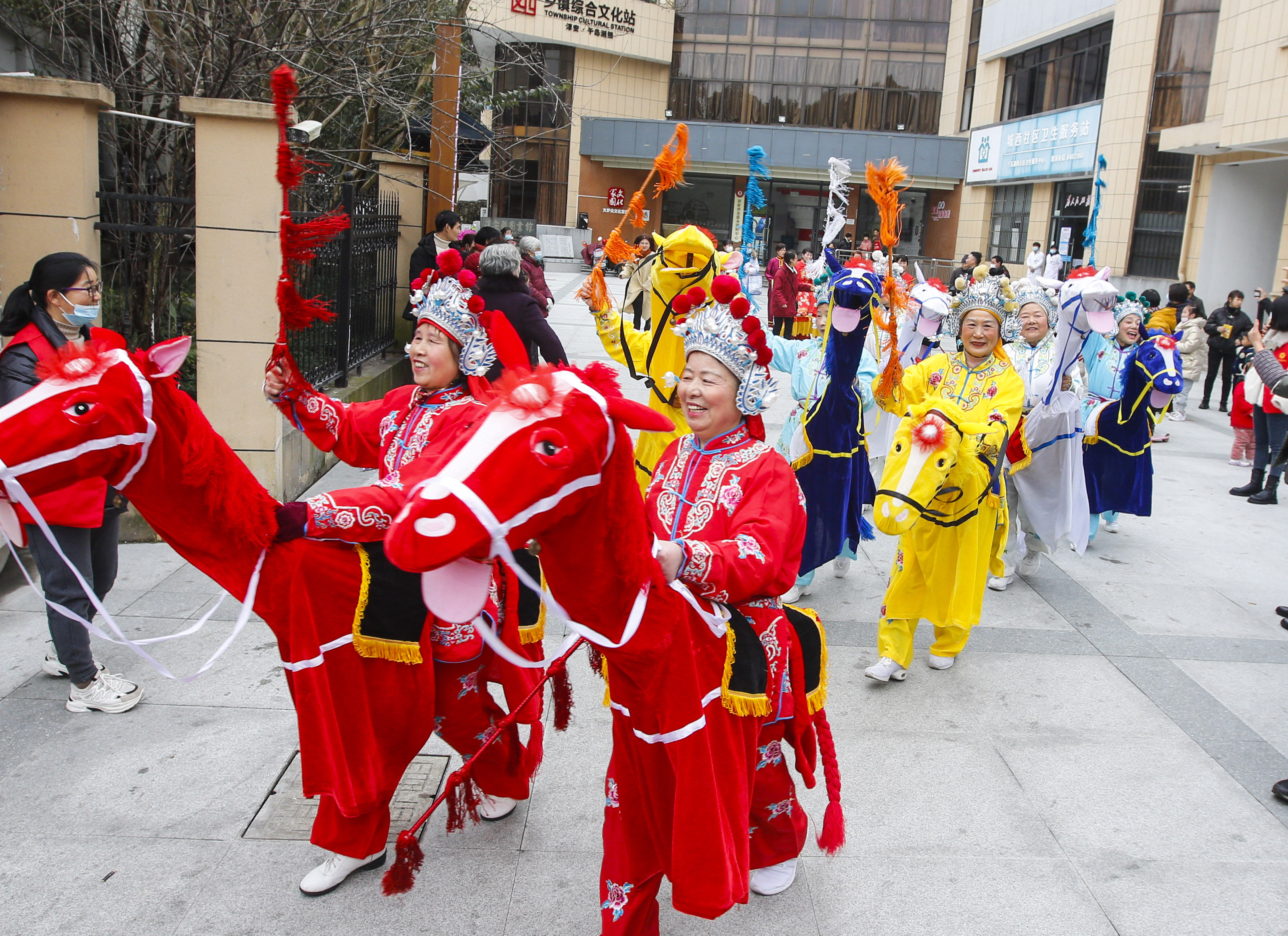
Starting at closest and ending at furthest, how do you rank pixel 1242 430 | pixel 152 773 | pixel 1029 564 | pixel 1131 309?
pixel 152 773, pixel 1029 564, pixel 1131 309, pixel 1242 430

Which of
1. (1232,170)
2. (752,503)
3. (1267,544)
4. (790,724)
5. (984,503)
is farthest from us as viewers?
(1232,170)

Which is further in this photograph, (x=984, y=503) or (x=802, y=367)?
(x=802, y=367)

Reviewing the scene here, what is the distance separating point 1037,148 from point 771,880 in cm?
2908

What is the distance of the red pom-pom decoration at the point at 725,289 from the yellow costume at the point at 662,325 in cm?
212

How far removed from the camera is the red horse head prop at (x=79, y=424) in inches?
95.1

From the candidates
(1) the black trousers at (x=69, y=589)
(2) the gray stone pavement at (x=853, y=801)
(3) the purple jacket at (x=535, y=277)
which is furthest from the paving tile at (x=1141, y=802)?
(3) the purple jacket at (x=535, y=277)

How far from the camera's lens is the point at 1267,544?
7629 mm

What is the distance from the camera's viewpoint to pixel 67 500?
12.8 ft

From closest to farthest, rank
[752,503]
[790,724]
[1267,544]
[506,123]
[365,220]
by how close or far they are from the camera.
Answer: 1. [752,503]
2. [790,724]
3. [1267,544]
4. [365,220]
5. [506,123]

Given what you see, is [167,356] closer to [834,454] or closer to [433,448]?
[433,448]

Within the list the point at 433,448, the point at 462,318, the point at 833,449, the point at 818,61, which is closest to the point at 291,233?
the point at 462,318

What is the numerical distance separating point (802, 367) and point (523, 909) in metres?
3.71

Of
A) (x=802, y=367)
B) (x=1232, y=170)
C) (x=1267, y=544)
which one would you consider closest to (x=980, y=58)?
(x=1232, y=170)

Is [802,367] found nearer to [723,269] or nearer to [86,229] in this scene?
[723,269]
